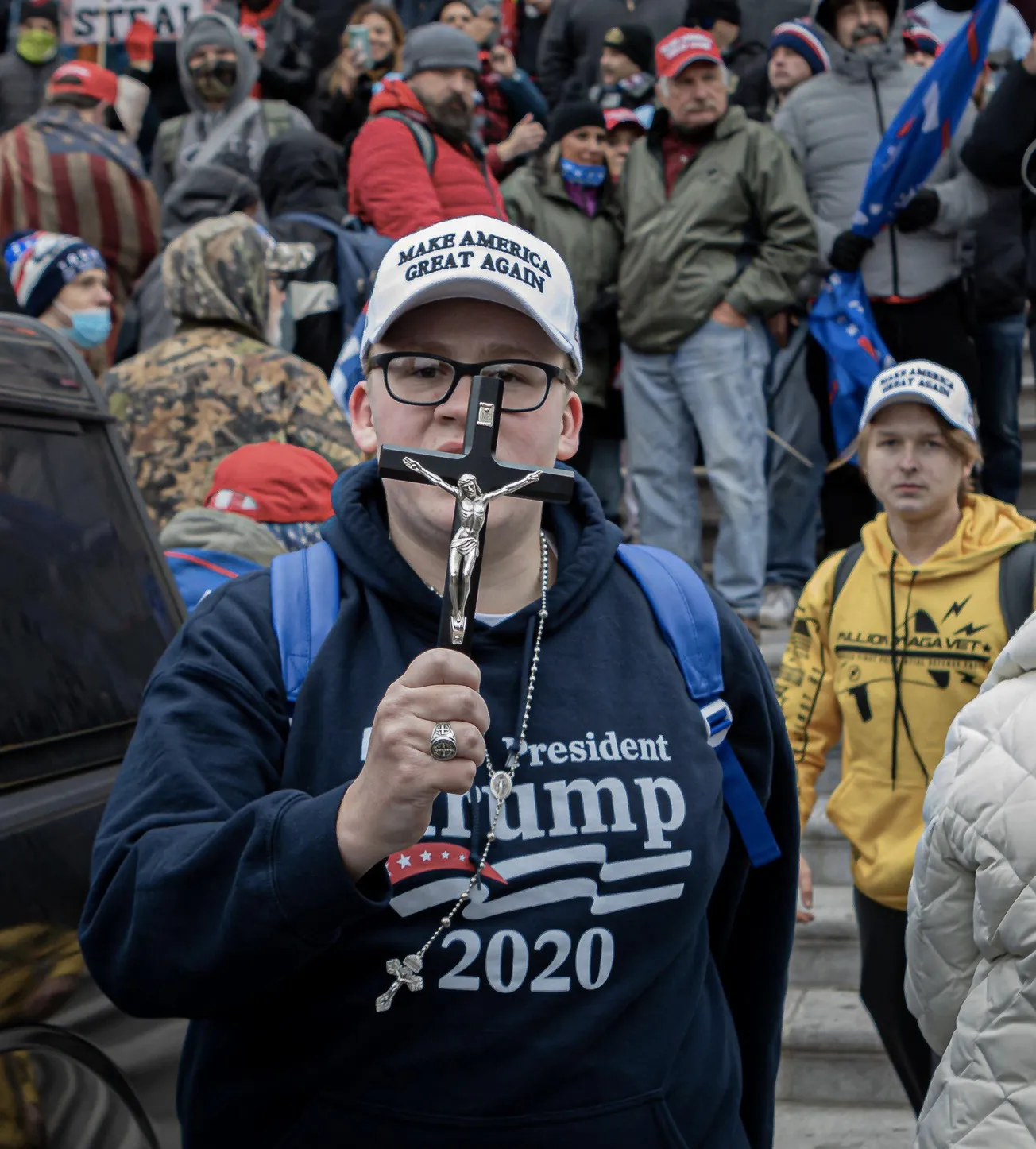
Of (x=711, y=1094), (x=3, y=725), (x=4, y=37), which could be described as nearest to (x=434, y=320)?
(x=3, y=725)

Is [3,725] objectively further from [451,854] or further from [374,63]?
[374,63]

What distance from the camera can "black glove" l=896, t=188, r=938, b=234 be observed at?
263 inches

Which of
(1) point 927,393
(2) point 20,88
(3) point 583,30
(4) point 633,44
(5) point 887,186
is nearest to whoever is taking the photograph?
(1) point 927,393

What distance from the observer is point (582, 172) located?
7469 millimetres

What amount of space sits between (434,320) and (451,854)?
0.69 m

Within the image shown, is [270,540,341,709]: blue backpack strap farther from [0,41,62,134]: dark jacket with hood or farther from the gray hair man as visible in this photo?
[0,41,62,134]: dark jacket with hood

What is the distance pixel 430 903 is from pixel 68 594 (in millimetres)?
973

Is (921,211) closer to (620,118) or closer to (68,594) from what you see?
(620,118)

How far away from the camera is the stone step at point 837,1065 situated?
5.10 meters

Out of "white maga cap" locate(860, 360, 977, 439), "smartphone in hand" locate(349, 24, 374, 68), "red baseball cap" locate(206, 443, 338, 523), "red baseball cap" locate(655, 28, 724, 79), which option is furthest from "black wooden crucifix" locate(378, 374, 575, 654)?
"smartphone in hand" locate(349, 24, 374, 68)

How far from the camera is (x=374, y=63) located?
32.2ft

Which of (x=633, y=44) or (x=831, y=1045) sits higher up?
(x=633, y=44)

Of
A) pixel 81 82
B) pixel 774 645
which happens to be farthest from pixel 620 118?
pixel 774 645

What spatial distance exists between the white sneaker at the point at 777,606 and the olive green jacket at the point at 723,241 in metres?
1.21
